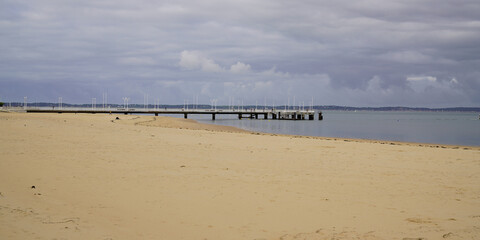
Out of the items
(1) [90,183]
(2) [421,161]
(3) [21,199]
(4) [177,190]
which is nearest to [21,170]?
(1) [90,183]

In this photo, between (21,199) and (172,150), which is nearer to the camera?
(21,199)

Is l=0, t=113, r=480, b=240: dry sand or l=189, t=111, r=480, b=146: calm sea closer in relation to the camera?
l=0, t=113, r=480, b=240: dry sand

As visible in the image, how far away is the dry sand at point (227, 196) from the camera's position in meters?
6.15

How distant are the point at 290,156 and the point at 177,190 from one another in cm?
686

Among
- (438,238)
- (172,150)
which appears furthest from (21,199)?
(172,150)

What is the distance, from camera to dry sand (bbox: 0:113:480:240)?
615cm

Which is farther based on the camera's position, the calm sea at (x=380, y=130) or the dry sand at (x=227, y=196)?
the calm sea at (x=380, y=130)

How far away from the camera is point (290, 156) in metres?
14.9

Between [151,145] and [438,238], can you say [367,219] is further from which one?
[151,145]

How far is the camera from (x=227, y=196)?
8.29 meters

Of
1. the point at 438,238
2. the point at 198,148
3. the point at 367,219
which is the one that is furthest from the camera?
the point at 198,148

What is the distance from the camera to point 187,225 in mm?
6383

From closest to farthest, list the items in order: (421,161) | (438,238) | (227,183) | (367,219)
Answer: (438,238) → (367,219) → (227,183) → (421,161)

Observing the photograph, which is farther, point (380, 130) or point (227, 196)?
point (380, 130)
